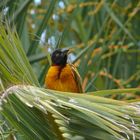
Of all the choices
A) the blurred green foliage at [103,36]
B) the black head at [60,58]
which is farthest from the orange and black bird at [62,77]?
the blurred green foliage at [103,36]

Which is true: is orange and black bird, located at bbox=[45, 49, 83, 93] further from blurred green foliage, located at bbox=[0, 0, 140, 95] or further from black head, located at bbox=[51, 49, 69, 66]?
blurred green foliage, located at bbox=[0, 0, 140, 95]

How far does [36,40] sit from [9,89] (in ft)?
2.80

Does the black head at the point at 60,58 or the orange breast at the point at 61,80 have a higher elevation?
the black head at the point at 60,58

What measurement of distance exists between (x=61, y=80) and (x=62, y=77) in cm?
4

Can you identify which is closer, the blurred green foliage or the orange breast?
the orange breast

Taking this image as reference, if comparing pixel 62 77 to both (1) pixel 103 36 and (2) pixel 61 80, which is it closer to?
(2) pixel 61 80

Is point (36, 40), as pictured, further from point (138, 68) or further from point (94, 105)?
point (138, 68)

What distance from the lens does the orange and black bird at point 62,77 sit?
258 centimetres

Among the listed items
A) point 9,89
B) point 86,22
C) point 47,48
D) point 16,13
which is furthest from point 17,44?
point 86,22

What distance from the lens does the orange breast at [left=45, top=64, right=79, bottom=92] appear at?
258 centimetres

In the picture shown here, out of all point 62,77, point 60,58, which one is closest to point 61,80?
point 62,77

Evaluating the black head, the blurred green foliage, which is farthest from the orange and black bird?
the blurred green foliage

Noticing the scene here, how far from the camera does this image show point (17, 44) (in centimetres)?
161

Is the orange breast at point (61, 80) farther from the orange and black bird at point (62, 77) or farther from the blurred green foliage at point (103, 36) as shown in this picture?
the blurred green foliage at point (103, 36)
